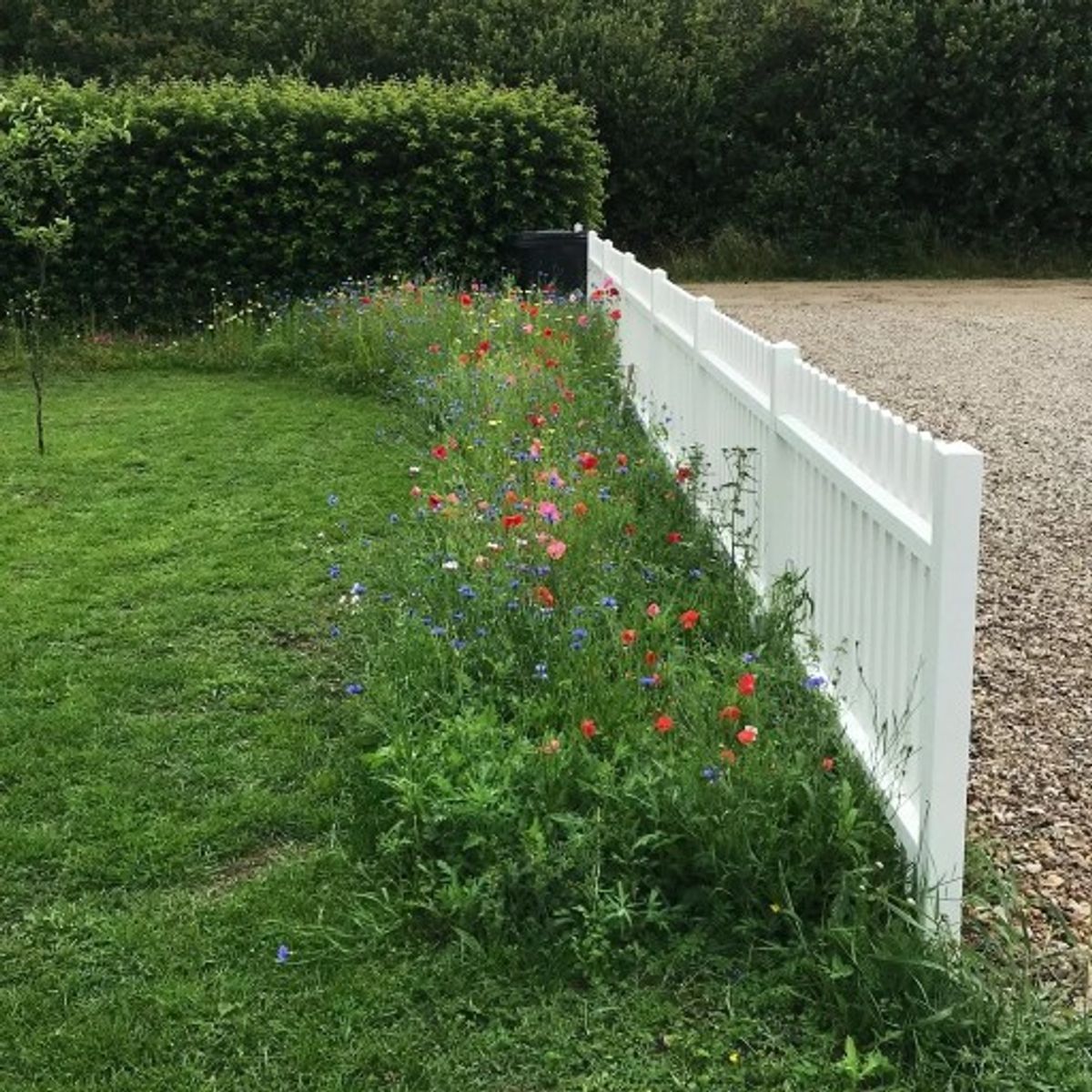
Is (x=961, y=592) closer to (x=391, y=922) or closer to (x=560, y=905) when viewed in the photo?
(x=560, y=905)

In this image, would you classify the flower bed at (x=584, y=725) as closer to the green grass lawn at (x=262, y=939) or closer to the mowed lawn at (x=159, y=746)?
the green grass lawn at (x=262, y=939)

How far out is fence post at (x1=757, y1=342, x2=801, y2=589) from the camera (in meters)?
4.32

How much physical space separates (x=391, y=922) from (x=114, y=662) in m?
2.03

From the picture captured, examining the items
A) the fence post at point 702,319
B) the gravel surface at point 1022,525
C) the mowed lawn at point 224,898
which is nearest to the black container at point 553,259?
the gravel surface at point 1022,525

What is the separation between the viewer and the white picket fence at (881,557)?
9.29ft

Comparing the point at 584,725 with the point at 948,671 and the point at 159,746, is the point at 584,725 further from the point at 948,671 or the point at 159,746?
the point at 159,746

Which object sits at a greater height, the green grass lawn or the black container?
the black container

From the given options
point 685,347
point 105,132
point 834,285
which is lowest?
point 834,285

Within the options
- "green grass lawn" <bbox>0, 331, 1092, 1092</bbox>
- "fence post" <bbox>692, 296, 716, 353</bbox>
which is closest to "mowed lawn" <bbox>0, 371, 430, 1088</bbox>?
"green grass lawn" <bbox>0, 331, 1092, 1092</bbox>

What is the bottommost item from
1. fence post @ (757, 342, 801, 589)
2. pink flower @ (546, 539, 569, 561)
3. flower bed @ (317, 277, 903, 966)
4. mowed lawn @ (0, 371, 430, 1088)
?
mowed lawn @ (0, 371, 430, 1088)

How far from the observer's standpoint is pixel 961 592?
9.24ft

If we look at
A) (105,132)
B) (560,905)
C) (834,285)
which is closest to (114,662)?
(560,905)

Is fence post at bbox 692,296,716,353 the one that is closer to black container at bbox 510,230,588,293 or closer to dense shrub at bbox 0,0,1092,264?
black container at bbox 510,230,588,293

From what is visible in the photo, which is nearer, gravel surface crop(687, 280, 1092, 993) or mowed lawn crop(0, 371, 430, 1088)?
mowed lawn crop(0, 371, 430, 1088)
